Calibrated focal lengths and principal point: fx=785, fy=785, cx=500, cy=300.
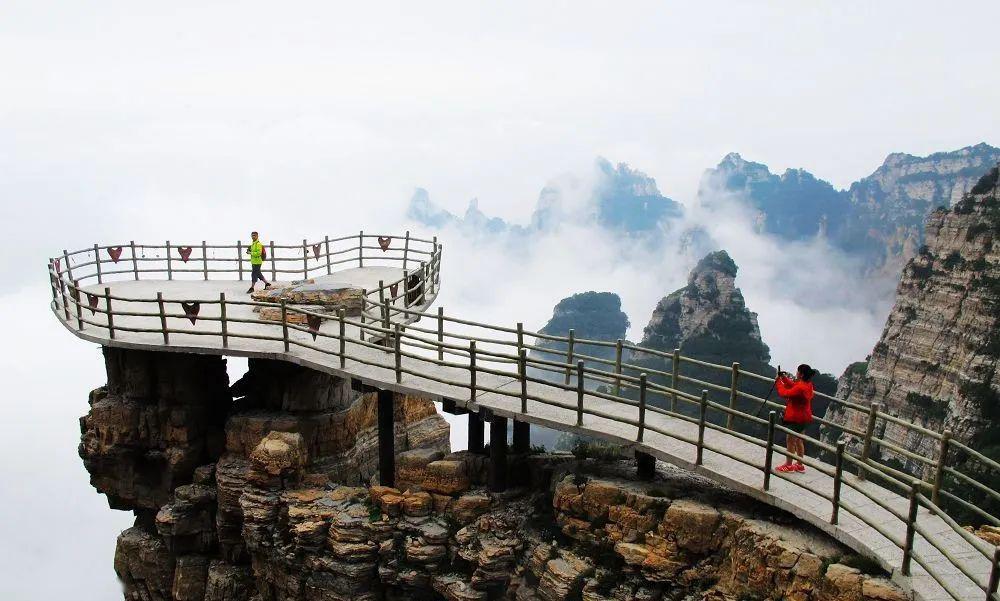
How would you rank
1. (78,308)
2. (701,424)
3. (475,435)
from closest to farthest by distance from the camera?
(701,424) < (475,435) < (78,308)

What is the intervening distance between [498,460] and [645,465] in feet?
9.15

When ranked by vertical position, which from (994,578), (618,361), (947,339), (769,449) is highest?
(618,361)

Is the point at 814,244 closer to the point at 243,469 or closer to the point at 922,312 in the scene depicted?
the point at 922,312

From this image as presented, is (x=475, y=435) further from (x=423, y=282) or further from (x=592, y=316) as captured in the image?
(x=592, y=316)

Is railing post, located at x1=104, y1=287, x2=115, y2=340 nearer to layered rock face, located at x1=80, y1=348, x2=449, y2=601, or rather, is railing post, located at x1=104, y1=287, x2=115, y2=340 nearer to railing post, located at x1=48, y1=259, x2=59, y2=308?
layered rock face, located at x1=80, y1=348, x2=449, y2=601

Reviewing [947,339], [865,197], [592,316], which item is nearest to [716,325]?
[947,339]

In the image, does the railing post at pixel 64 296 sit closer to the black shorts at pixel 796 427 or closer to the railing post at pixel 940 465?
the black shorts at pixel 796 427

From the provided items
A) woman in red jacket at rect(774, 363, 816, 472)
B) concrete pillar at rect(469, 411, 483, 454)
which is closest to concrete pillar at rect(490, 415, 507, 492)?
concrete pillar at rect(469, 411, 483, 454)

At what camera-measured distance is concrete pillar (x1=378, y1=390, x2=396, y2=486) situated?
1606 centimetres

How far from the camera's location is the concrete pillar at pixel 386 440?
52.7 feet

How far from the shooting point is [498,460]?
14.7 m

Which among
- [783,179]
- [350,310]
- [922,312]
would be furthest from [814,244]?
[350,310]

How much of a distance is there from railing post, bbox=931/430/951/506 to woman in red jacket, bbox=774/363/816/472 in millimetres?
1807

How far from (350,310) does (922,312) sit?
51049 mm
